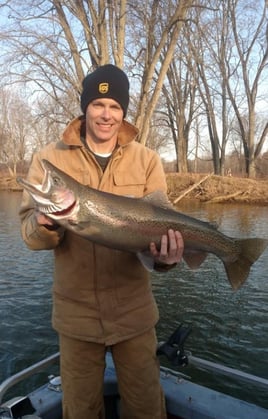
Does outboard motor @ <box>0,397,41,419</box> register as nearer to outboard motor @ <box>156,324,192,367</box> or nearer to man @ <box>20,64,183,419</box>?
man @ <box>20,64,183,419</box>

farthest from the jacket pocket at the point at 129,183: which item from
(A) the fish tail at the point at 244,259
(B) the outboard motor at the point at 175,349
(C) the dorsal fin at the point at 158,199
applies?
(B) the outboard motor at the point at 175,349

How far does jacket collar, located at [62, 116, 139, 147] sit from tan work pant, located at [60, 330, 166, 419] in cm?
142

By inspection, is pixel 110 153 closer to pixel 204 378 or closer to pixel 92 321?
pixel 92 321

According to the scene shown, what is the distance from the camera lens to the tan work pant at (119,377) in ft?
10.5

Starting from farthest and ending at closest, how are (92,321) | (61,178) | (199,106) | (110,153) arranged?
(199,106) < (110,153) < (92,321) < (61,178)

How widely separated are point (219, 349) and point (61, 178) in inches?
208

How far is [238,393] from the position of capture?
6.09 m

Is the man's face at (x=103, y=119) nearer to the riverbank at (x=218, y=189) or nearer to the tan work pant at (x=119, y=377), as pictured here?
the tan work pant at (x=119, y=377)

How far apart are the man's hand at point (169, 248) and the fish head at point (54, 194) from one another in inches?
25.1

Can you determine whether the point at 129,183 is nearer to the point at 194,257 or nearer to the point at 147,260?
the point at 147,260

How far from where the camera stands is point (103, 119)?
3.19 m

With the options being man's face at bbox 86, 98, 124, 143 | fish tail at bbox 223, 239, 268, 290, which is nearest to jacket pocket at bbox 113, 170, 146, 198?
man's face at bbox 86, 98, 124, 143

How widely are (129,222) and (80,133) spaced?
0.81 m

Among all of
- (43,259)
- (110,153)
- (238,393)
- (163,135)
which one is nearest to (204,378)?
(238,393)
